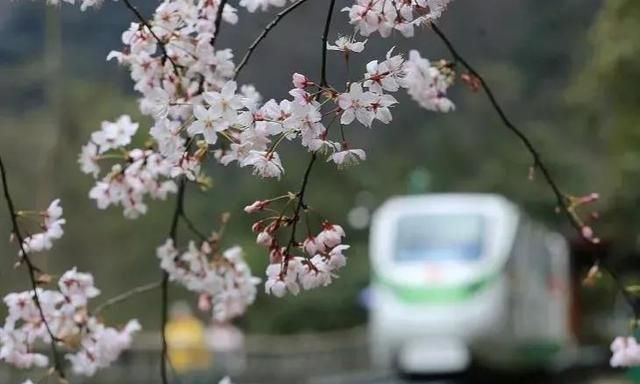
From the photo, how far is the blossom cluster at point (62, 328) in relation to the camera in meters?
1.58

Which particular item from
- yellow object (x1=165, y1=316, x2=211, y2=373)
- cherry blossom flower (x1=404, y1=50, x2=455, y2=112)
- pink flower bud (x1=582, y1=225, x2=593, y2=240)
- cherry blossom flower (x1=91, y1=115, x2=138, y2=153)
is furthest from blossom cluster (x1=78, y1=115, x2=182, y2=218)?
yellow object (x1=165, y1=316, x2=211, y2=373)

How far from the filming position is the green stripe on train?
26.7ft

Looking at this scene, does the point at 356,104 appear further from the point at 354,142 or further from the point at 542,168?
the point at 542,168

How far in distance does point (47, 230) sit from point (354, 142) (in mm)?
444

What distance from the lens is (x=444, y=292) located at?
814 centimetres

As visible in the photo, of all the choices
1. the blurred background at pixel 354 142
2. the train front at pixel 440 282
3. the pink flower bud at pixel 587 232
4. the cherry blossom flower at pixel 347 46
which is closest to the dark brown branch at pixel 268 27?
the blurred background at pixel 354 142

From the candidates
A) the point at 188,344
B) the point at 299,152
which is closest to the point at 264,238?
the point at 299,152

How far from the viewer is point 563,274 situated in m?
10.2

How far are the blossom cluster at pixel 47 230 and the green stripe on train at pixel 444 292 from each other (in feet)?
22.0

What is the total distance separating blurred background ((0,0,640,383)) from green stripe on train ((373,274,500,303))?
68 centimetres

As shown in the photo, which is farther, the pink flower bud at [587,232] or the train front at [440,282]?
the train front at [440,282]

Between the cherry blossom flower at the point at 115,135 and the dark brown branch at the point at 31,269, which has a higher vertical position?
the cherry blossom flower at the point at 115,135

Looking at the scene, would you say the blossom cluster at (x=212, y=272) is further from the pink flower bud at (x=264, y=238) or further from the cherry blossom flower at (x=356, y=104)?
the cherry blossom flower at (x=356, y=104)

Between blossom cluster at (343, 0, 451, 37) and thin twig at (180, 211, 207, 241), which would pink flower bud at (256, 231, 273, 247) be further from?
thin twig at (180, 211, 207, 241)
